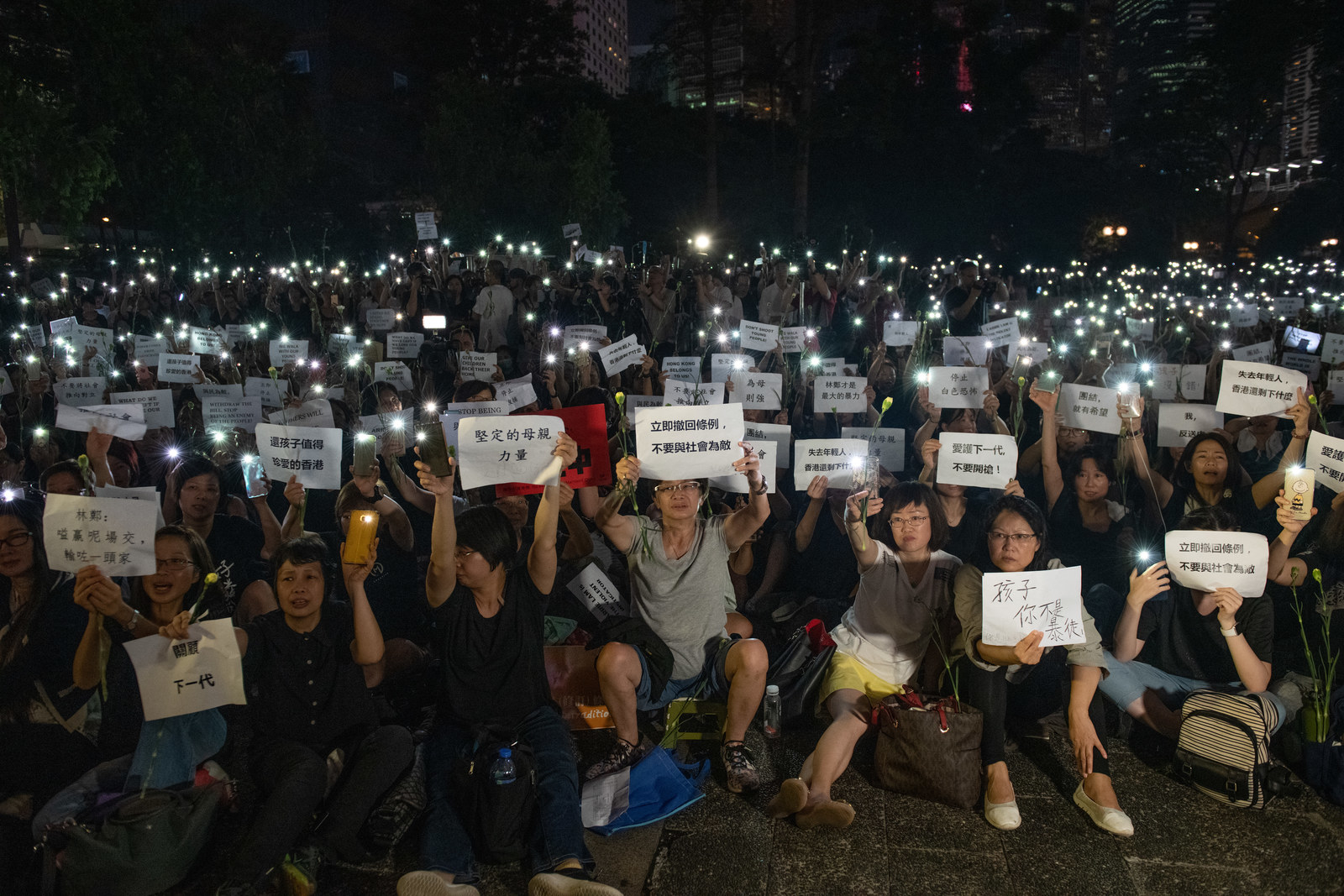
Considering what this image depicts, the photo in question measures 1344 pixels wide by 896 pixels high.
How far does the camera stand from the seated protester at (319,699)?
3277 mm

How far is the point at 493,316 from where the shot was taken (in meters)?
10.6

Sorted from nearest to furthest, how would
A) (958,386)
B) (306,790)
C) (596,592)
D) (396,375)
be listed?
1. (306,790)
2. (596,592)
3. (958,386)
4. (396,375)

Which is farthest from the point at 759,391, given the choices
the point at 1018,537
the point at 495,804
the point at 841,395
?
the point at 495,804

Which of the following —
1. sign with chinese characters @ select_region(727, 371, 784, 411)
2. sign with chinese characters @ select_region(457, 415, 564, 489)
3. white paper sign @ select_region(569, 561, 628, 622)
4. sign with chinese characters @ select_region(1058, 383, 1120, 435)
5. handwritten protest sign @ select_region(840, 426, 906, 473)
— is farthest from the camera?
sign with chinese characters @ select_region(727, 371, 784, 411)

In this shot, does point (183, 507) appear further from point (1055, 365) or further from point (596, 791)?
point (1055, 365)

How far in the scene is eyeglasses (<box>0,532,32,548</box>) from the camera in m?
3.61

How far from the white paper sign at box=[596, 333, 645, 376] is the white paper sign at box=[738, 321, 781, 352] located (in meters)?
0.94

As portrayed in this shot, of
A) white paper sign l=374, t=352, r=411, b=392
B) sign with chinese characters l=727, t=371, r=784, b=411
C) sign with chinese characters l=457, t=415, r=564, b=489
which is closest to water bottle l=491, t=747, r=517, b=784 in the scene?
sign with chinese characters l=457, t=415, r=564, b=489

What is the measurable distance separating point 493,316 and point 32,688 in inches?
293

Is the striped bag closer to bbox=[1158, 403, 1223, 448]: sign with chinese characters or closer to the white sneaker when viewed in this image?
the white sneaker

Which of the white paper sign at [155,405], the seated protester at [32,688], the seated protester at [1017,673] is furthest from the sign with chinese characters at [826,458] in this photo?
the white paper sign at [155,405]

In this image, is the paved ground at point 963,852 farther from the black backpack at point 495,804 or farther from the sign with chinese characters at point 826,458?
the sign with chinese characters at point 826,458

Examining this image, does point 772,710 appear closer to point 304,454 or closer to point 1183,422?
point 304,454

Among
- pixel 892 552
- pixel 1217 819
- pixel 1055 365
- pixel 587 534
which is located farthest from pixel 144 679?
pixel 1055 365
